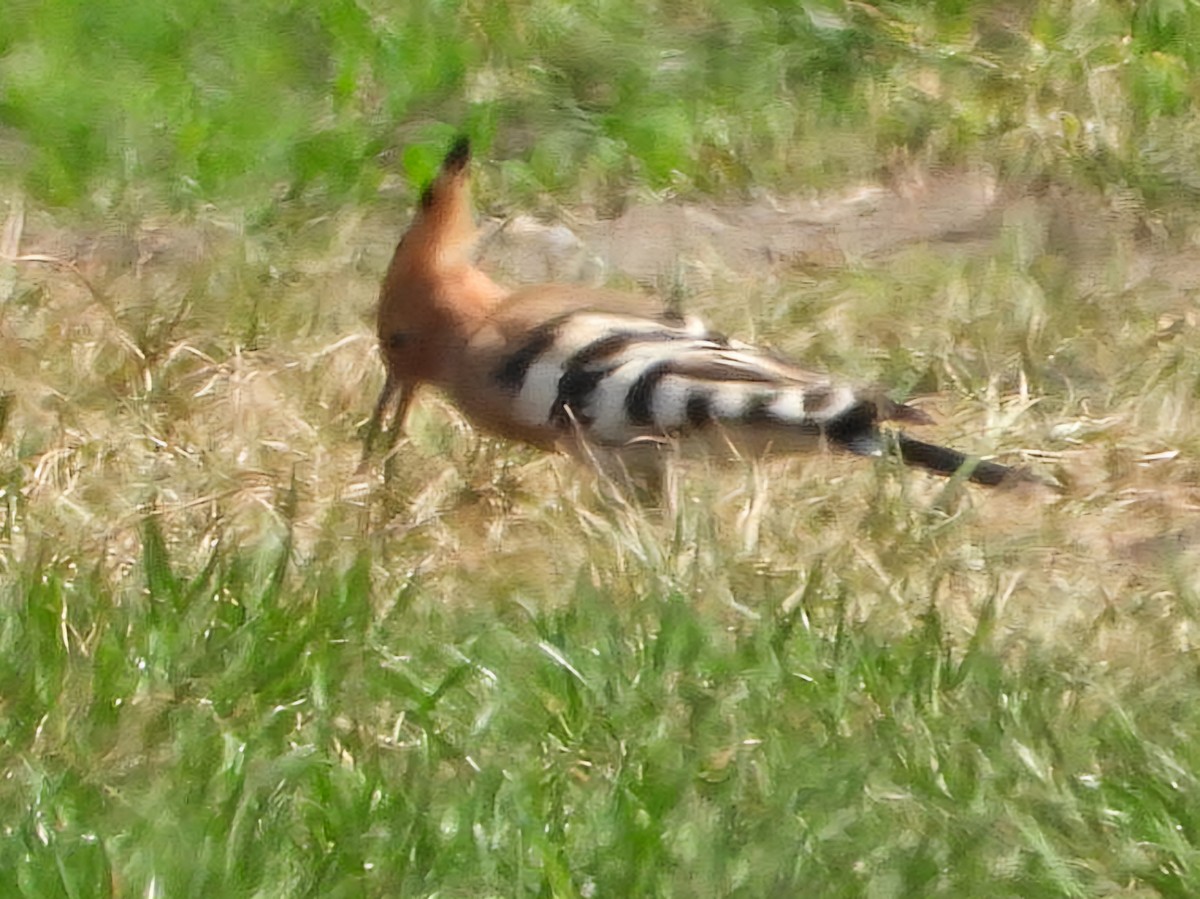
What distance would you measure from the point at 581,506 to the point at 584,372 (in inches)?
7.2

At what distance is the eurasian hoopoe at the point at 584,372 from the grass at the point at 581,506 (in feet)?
0.25

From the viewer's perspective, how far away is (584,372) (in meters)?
2.87

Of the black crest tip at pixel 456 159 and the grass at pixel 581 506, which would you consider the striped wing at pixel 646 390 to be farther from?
the black crest tip at pixel 456 159

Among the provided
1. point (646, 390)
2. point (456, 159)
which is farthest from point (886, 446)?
point (456, 159)

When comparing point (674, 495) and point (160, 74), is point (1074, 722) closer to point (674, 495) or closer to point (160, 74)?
point (674, 495)

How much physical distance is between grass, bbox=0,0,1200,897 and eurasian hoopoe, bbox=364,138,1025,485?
3.0 inches

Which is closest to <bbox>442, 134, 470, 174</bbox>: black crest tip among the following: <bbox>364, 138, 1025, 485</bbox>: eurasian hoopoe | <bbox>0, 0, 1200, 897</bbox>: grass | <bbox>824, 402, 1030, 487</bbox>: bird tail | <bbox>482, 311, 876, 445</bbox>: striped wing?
<bbox>364, 138, 1025, 485</bbox>: eurasian hoopoe

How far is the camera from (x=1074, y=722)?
216cm

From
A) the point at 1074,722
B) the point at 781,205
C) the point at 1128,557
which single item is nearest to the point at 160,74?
the point at 781,205

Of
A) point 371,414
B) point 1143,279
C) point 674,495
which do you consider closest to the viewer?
point 674,495

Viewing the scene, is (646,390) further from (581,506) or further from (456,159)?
(456,159)

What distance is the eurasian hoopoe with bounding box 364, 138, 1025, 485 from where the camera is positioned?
9.38 ft

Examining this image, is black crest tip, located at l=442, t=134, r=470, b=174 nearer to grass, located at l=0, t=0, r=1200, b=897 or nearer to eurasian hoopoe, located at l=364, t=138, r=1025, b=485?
eurasian hoopoe, located at l=364, t=138, r=1025, b=485

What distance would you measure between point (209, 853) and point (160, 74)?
2934 mm
